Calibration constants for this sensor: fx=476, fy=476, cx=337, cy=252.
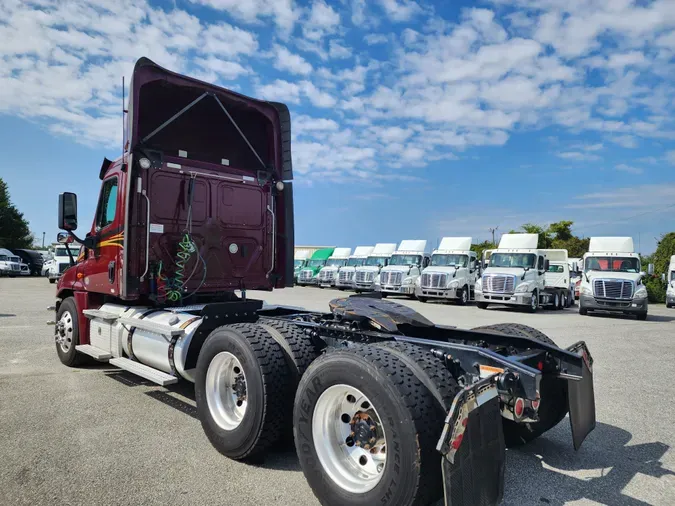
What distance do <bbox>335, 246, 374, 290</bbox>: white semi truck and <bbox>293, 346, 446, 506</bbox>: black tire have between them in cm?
2448

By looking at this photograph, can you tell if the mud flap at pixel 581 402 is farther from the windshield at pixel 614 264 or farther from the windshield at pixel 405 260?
the windshield at pixel 405 260

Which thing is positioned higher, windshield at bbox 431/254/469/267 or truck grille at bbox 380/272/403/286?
windshield at bbox 431/254/469/267

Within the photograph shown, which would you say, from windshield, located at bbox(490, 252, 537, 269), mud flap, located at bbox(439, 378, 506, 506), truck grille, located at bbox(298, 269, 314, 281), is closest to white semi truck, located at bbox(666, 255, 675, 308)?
windshield, located at bbox(490, 252, 537, 269)

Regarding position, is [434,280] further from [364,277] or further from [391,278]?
[364,277]

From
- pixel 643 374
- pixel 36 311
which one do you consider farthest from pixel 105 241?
pixel 36 311

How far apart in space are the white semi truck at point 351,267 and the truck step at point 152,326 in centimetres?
2226

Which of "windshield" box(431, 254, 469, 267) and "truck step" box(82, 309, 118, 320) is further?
"windshield" box(431, 254, 469, 267)

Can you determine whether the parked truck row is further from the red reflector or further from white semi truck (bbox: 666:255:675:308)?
the red reflector

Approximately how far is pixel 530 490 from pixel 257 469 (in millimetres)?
1922

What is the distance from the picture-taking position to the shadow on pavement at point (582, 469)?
3.16 metres

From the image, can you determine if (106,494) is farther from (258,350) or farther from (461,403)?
(461,403)

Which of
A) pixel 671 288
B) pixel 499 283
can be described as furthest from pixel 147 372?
pixel 671 288

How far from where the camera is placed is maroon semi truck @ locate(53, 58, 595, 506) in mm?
2596

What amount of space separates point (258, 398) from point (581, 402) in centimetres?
232
